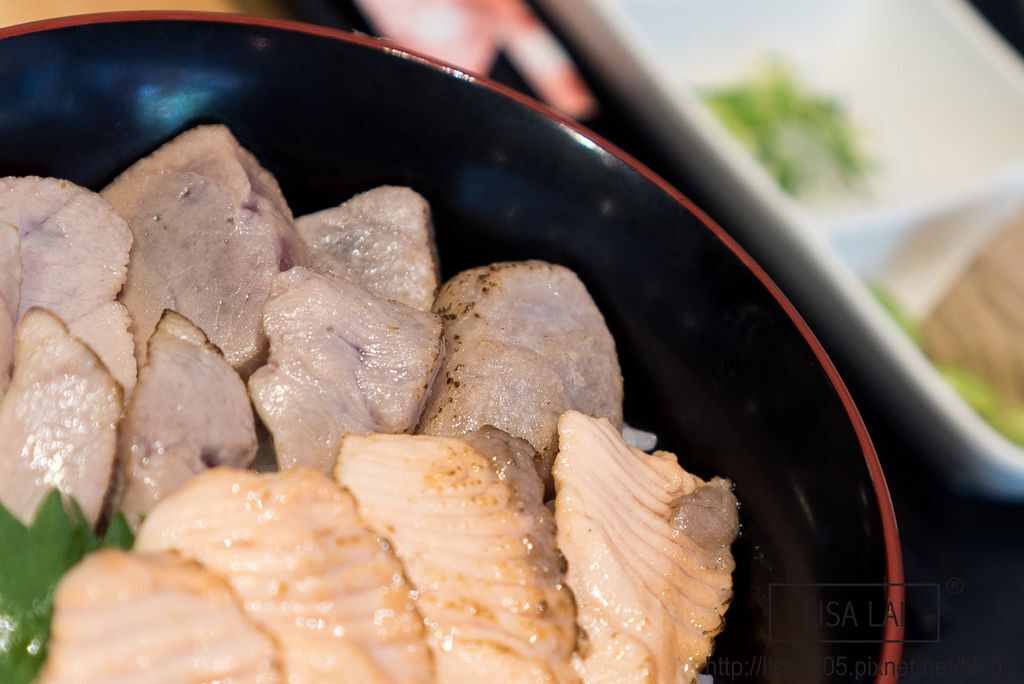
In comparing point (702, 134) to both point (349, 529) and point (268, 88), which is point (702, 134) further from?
point (349, 529)

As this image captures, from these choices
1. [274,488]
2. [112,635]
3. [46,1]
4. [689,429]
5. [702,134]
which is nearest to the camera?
[112,635]

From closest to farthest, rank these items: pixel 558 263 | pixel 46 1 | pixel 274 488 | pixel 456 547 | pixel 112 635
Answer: pixel 112 635 < pixel 274 488 < pixel 456 547 < pixel 558 263 < pixel 46 1

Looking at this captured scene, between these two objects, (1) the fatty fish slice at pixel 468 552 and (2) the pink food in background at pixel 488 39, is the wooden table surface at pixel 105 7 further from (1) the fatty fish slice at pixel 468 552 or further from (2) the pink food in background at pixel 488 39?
(1) the fatty fish slice at pixel 468 552

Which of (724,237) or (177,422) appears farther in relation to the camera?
(724,237)

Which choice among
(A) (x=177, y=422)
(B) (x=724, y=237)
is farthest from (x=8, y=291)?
(B) (x=724, y=237)

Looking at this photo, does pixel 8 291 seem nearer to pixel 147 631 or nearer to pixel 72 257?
pixel 72 257

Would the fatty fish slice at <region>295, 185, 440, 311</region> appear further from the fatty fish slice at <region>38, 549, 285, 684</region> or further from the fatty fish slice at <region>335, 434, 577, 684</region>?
the fatty fish slice at <region>38, 549, 285, 684</region>

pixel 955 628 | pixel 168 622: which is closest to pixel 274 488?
pixel 168 622

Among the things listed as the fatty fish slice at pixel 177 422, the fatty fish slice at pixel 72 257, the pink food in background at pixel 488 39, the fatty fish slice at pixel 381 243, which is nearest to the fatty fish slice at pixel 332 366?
the fatty fish slice at pixel 177 422
